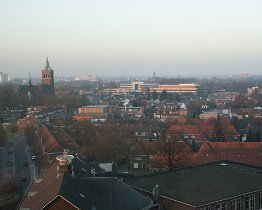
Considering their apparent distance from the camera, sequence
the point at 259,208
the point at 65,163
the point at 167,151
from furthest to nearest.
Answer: the point at 167,151
the point at 259,208
the point at 65,163

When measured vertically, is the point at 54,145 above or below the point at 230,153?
above

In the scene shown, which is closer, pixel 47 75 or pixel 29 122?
pixel 29 122

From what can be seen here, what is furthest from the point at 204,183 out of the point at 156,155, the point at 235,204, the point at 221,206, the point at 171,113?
the point at 171,113

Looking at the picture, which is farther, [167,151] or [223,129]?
[223,129]

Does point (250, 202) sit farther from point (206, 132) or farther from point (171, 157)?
point (206, 132)

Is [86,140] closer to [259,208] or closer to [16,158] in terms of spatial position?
[16,158]

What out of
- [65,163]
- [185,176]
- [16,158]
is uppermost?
[65,163]

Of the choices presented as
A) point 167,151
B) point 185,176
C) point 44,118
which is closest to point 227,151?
point 167,151
